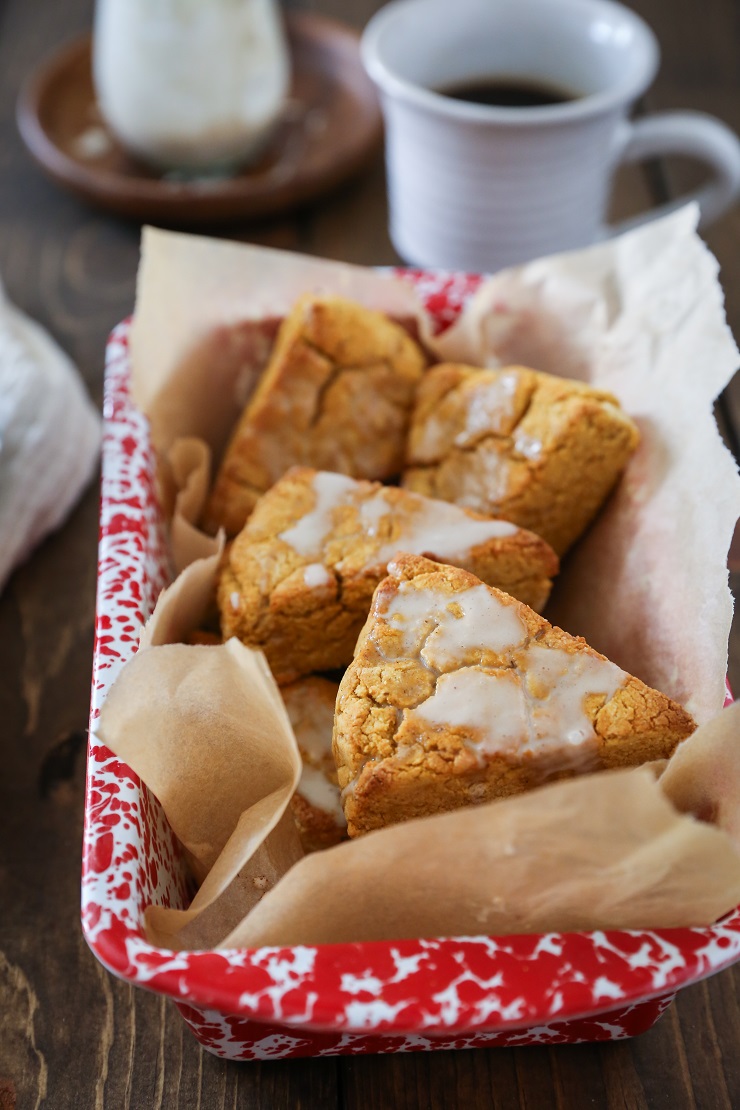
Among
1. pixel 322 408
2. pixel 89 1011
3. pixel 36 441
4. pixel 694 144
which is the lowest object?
pixel 89 1011

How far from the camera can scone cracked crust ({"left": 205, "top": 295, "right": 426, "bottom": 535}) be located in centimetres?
93

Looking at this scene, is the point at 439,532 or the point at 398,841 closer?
the point at 398,841

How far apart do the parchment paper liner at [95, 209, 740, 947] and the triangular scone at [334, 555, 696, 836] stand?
5 cm

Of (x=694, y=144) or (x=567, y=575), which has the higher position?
(x=694, y=144)

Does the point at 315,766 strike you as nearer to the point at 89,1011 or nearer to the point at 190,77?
the point at 89,1011

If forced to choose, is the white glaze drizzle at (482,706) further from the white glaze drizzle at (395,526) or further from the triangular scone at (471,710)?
the white glaze drizzle at (395,526)

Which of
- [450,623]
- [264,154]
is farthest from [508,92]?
[450,623]

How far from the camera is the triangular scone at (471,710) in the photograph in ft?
2.08

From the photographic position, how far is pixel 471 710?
647 millimetres

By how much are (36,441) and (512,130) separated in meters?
0.59

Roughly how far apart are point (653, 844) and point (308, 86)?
1.38 meters

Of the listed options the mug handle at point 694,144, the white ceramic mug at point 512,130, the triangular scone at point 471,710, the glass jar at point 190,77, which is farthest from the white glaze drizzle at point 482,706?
the glass jar at point 190,77

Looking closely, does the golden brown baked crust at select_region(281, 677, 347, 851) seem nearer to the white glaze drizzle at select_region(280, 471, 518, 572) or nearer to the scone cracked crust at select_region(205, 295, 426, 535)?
the white glaze drizzle at select_region(280, 471, 518, 572)

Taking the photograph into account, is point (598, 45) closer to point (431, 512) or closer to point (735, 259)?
Result: point (735, 259)
